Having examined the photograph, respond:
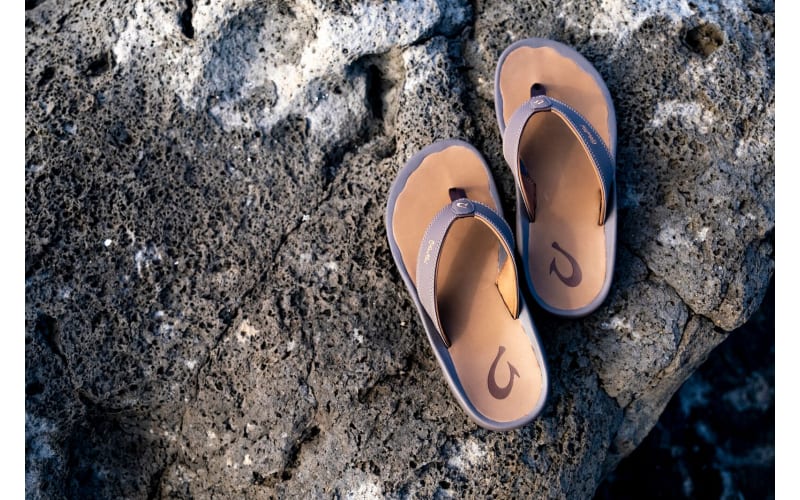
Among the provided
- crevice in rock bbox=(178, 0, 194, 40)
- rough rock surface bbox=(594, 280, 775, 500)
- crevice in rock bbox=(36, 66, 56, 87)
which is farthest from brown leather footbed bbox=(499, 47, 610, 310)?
crevice in rock bbox=(36, 66, 56, 87)

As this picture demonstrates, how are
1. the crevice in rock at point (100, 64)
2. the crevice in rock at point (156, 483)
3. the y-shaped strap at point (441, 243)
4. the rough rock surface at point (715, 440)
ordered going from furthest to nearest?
the rough rock surface at point (715, 440) < the crevice in rock at point (100, 64) < the crevice in rock at point (156, 483) < the y-shaped strap at point (441, 243)

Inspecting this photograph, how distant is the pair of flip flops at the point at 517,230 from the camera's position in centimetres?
206

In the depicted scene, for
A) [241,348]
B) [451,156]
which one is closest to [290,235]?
[241,348]

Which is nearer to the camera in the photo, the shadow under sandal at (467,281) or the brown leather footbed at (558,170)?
A: the shadow under sandal at (467,281)

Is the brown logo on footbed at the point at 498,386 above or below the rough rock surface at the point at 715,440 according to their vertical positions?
above

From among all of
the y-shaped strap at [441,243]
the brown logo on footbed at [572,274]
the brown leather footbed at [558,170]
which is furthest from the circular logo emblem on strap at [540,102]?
the brown logo on footbed at [572,274]

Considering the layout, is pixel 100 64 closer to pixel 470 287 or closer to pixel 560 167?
pixel 470 287

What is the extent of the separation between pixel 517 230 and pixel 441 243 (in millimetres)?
356

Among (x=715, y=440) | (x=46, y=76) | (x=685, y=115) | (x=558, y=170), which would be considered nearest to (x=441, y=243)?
(x=558, y=170)

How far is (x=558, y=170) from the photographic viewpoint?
233 cm

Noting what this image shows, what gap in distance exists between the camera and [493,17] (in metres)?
2.39

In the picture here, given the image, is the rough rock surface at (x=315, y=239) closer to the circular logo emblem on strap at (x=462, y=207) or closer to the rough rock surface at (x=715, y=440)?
the circular logo emblem on strap at (x=462, y=207)

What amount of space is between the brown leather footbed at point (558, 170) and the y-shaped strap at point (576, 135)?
0.11 metres

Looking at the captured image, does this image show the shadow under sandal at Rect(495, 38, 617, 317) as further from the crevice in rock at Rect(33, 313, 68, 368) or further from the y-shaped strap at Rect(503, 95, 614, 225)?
the crevice in rock at Rect(33, 313, 68, 368)
